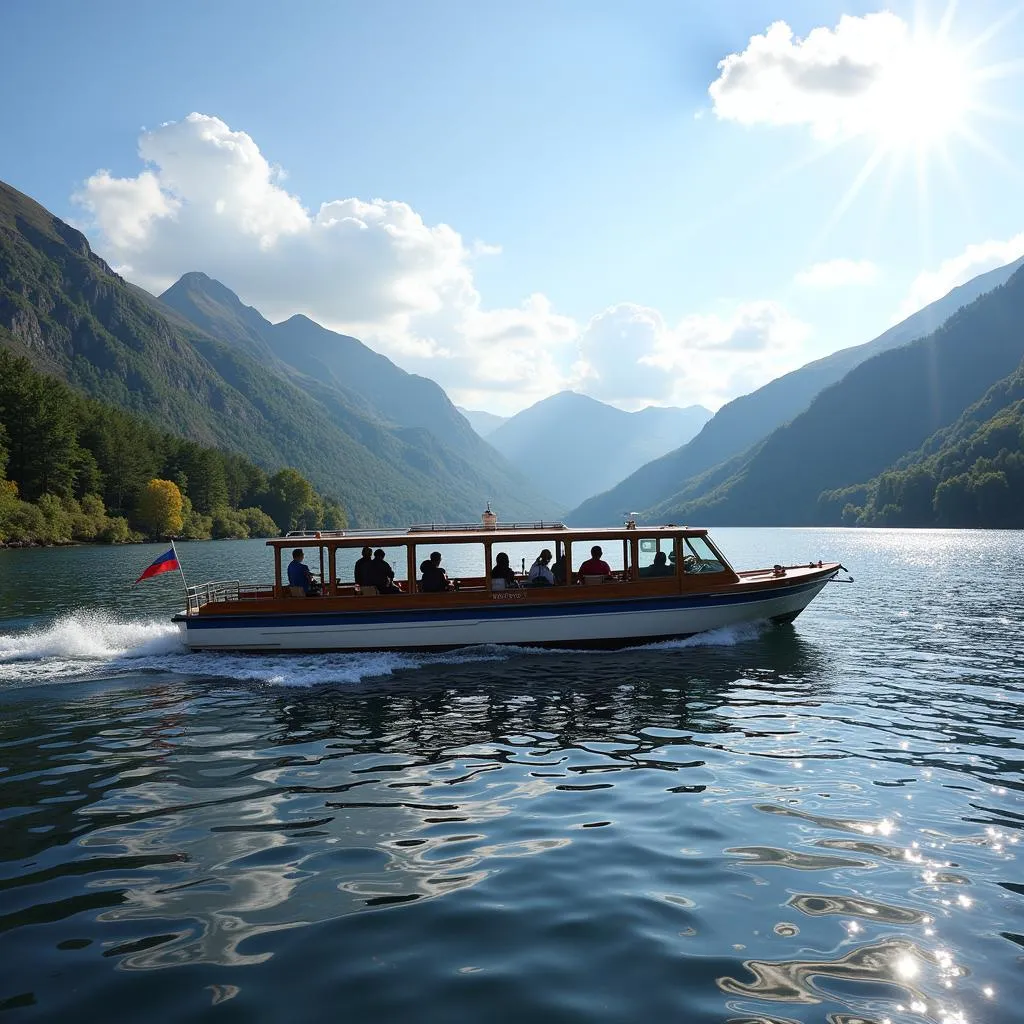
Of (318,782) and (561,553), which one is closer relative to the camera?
(318,782)

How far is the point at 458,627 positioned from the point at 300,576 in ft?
15.5

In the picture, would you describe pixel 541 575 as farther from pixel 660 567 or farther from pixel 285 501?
pixel 285 501

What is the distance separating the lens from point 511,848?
848cm

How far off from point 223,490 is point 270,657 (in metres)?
128

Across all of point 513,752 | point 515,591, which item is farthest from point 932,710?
point 515,591

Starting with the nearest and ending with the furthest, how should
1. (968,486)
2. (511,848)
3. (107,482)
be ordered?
(511,848)
(107,482)
(968,486)

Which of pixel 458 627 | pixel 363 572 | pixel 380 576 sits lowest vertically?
pixel 458 627

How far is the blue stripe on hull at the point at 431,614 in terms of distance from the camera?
67.5 ft

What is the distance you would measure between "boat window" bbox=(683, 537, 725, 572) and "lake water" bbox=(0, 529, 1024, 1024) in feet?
14.6

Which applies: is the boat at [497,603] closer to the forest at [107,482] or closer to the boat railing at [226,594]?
the boat railing at [226,594]

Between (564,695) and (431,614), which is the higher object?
(431,614)

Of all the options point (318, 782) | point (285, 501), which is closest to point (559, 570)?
point (318, 782)

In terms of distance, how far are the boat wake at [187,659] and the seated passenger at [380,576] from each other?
182 cm

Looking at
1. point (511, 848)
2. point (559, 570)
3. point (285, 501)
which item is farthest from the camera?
point (285, 501)
